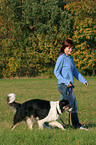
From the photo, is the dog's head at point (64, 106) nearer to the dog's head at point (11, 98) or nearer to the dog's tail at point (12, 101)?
the dog's tail at point (12, 101)

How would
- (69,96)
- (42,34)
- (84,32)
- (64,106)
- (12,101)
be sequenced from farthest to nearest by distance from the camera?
(42,34), (84,32), (69,96), (12,101), (64,106)

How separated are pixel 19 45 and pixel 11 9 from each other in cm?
442

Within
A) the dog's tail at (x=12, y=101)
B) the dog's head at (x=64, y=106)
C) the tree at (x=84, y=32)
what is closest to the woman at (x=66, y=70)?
the dog's head at (x=64, y=106)

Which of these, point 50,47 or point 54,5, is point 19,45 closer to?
point 50,47

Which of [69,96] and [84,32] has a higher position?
[84,32]

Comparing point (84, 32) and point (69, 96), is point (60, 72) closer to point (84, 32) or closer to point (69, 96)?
point (69, 96)

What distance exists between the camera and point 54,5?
108 feet

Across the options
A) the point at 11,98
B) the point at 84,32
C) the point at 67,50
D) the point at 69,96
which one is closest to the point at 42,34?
the point at 84,32

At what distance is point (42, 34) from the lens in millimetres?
33094

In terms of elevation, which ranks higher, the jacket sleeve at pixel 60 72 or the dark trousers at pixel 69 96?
the jacket sleeve at pixel 60 72

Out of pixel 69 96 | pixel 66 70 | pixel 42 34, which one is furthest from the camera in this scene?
pixel 42 34

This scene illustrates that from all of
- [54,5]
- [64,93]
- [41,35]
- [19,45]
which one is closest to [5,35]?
[19,45]

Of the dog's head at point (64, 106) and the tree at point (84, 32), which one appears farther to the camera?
the tree at point (84, 32)

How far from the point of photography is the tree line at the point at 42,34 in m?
32.6
